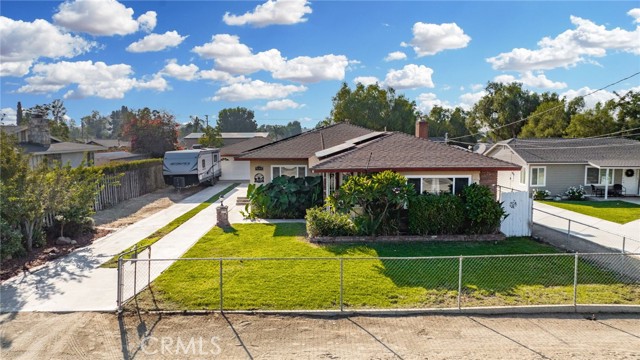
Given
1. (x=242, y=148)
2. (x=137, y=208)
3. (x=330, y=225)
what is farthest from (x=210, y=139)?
(x=330, y=225)

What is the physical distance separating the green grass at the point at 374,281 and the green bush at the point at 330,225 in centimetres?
97

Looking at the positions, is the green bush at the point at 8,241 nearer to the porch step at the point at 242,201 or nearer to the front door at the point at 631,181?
the porch step at the point at 242,201

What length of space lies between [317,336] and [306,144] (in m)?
15.8

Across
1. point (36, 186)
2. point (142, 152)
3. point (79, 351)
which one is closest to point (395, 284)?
point (79, 351)

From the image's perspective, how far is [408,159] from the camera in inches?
624

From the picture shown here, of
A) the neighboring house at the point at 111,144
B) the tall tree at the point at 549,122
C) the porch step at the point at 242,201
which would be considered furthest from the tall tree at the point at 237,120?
the porch step at the point at 242,201

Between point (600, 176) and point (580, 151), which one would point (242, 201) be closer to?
point (600, 176)

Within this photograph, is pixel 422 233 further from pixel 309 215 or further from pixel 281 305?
pixel 281 305

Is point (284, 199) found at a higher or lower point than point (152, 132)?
lower

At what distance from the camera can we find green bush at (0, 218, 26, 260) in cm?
1176

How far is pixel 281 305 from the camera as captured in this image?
29.4 feet

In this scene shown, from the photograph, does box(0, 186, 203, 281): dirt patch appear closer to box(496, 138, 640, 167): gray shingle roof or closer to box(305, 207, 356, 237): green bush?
box(305, 207, 356, 237): green bush

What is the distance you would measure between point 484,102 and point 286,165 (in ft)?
146

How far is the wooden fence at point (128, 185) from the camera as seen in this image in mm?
21331
